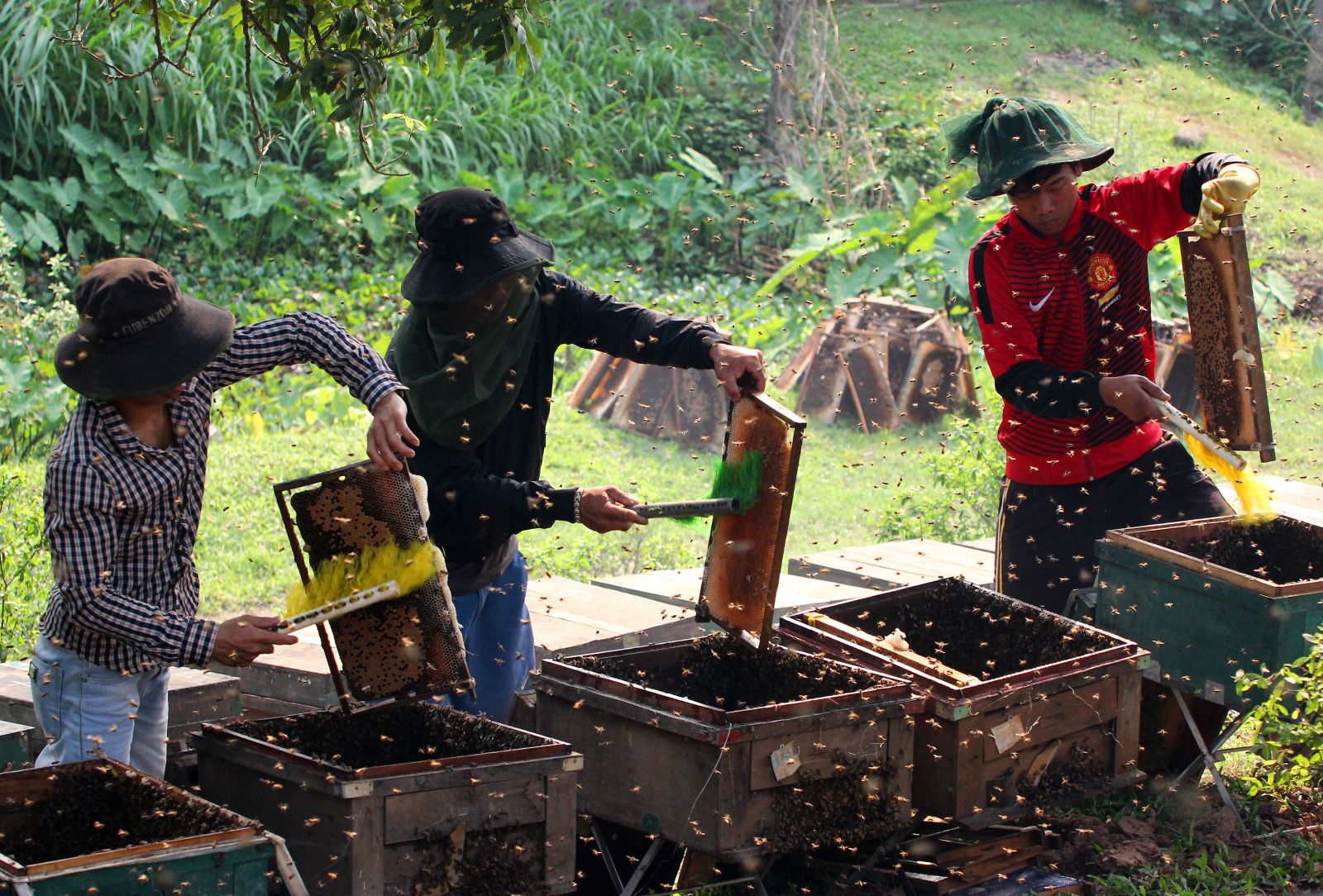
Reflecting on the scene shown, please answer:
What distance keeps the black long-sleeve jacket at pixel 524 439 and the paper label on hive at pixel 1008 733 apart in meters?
1.43

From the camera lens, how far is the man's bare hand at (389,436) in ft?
12.5

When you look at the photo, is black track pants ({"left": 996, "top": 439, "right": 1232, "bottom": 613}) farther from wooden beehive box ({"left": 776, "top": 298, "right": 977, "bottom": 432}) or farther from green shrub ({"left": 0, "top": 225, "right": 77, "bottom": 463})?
green shrub ({"left": 0, "top": 225, "right": 77, "bottom": 463})

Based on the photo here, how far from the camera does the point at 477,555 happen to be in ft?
15.6

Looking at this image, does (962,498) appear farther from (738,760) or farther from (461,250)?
(738,760)

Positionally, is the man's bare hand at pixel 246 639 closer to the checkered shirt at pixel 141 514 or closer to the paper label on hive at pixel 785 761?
the checkered shirt at pixel 141 514

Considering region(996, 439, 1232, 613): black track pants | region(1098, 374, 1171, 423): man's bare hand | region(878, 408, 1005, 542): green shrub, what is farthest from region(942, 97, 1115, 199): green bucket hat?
region(878, 408, 1005, 542): green shrub

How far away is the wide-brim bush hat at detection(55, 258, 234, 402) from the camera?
11.9 ft

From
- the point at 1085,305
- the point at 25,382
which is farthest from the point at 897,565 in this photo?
the point at 25,382

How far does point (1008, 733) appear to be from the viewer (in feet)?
14.4

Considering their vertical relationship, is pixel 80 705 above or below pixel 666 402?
above

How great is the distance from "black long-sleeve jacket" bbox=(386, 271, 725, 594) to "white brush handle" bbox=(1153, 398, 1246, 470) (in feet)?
5.12

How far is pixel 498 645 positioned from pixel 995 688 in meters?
1.63

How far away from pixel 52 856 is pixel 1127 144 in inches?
565

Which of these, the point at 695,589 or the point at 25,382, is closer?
the point at 695,589
